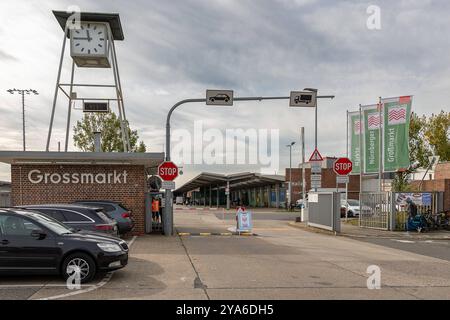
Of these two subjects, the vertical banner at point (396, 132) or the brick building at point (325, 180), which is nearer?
the vertical banner at point (396, 132)

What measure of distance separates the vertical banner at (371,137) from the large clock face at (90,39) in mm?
14305

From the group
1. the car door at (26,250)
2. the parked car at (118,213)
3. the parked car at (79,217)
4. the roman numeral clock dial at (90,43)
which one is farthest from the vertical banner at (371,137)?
the car door at (26,250)

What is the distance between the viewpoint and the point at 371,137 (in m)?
25.3

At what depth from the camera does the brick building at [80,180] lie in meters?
18.3

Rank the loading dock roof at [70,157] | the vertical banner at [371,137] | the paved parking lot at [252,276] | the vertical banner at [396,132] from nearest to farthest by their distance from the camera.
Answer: the paved parking lot at [252,276] → the loading dock roof at [70,157] → the vertical banner at [396,132] → the vertical banner at [371,137]

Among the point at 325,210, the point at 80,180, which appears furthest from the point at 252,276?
the point at 325,210

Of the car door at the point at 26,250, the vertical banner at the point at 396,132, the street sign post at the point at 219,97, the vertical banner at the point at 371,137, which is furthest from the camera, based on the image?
the vertical banner at the point at 371,137

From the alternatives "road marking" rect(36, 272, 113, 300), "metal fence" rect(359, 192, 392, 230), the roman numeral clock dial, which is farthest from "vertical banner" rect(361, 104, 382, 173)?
"road marking" rect(36, 272, 113, 300)

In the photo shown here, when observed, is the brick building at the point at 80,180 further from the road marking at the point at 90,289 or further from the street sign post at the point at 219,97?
the road marking at the point at 90,289

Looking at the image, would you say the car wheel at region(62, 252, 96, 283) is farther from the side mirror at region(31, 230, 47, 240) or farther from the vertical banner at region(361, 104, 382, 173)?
the vertical banner at region(361, 104, 382, 173)

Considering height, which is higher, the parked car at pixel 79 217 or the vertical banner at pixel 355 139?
the vertical banner at pixel 355 139

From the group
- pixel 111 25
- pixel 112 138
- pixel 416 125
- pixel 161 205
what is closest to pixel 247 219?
pixel 161 205

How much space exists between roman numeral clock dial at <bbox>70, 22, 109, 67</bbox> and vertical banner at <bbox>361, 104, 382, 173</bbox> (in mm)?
14152

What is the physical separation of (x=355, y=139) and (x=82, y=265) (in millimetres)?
21109
